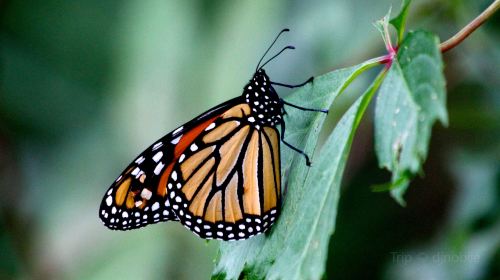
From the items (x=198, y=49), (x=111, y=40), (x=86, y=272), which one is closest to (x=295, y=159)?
(x=86, y=272)

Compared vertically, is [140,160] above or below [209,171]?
above

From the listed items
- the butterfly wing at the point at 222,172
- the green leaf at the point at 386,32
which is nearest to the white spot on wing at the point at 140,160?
the butterfly wing at the point at 222,172

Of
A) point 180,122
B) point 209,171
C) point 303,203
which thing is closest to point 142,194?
point 209,171

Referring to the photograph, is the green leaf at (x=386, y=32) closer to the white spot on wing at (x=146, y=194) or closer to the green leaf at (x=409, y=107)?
the green leaf at (x=409, y=107)

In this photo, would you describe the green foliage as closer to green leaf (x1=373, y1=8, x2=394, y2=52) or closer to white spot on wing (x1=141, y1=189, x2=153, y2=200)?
green leaf (x1=373, y1=8, x2=394, y2=52)

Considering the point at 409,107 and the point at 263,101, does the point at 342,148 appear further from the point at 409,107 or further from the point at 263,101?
the point at 263,101

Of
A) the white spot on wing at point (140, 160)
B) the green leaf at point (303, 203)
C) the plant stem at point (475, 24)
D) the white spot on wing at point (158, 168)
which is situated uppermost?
the white spot on wing at point (140, 160)

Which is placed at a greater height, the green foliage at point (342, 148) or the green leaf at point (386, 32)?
the green leaf at point (386, 32)
